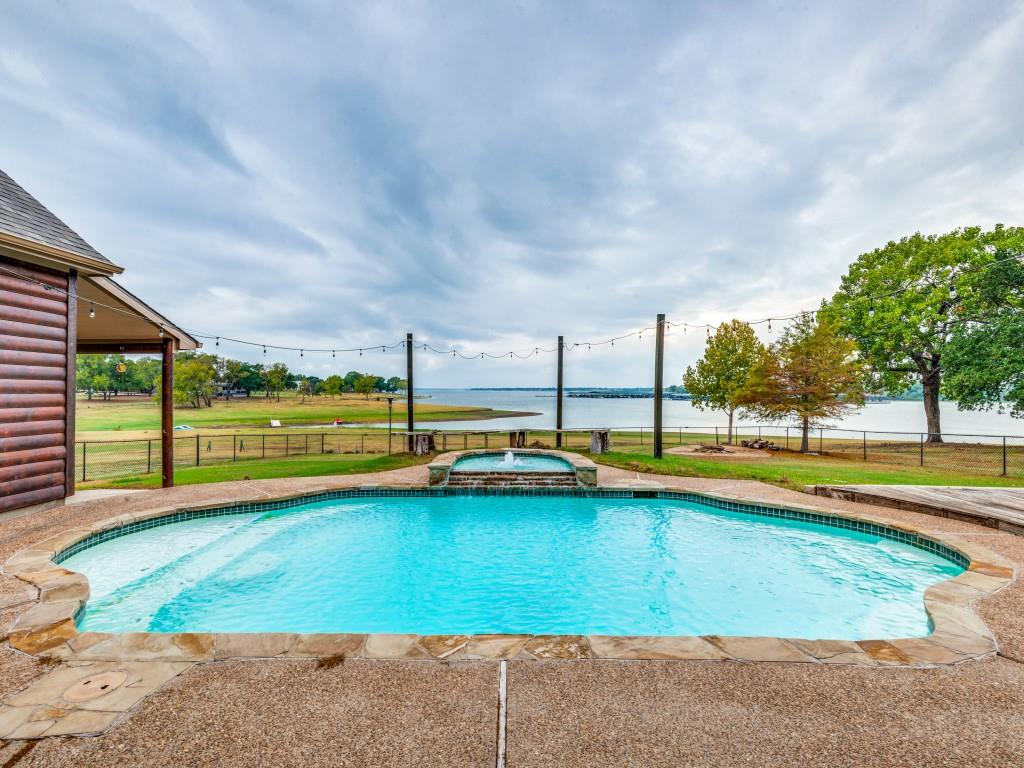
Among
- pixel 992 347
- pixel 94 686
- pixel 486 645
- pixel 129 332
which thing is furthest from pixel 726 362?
pixel 94 686

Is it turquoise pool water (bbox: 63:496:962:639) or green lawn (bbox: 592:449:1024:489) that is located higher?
green lawn (bbox: 592:449:1024:489)

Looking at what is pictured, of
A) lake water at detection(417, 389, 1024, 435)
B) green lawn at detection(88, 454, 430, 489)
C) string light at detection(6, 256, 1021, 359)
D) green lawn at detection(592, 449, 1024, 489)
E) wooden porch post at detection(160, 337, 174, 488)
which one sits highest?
string light at detection(6, 256, 1021, 359)

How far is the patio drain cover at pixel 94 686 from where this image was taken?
7.79ft

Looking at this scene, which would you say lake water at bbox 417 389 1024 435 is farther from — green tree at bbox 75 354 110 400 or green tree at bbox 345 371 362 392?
green tree at bbox 75 354 110 400

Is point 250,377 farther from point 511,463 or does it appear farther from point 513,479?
point 513,479

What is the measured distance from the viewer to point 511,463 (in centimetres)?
1220

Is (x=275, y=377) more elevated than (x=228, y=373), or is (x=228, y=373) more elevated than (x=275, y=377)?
(x=228, y=373)

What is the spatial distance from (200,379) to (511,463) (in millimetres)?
65136

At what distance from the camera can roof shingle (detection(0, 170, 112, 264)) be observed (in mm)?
6098

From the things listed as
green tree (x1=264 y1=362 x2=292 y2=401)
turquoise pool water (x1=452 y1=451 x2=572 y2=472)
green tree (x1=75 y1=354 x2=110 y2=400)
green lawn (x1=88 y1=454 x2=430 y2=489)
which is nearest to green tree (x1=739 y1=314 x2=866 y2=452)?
turquoise pool water (x1=452 y1=451 x2=572 y2=472)

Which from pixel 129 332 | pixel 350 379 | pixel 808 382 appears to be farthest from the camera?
pixel 350 379

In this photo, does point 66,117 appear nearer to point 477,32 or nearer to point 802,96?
point 477,32

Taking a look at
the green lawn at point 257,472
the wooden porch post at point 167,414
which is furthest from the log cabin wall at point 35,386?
the green lawn at point 257,472

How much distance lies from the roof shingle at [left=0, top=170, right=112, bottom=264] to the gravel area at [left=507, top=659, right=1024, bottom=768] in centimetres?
925
